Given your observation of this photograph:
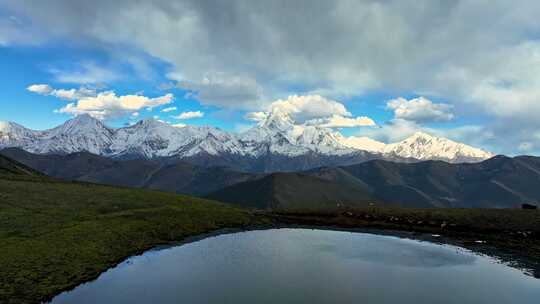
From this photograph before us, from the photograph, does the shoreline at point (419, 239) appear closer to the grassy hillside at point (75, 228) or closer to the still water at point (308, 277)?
the grassy hillside at point (75, 228)

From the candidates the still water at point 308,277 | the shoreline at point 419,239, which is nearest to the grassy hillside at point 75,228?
the shoreline at point 419,239

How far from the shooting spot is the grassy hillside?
48.5 meters

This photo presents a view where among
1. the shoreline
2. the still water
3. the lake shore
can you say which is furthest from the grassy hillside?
the still water

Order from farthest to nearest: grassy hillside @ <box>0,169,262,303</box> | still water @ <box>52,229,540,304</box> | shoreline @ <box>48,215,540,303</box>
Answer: shoreline @ <box>48,215,540,303</box> < grassy hillside @ <box>0,169,262,303</box> < still water @ <box>52,229,540,304</box>

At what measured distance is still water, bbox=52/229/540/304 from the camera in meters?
46.4

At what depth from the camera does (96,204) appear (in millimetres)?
103438

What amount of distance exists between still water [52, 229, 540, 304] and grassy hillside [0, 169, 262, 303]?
390cm

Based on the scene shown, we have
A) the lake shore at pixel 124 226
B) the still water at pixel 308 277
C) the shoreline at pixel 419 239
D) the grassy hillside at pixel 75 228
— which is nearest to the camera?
the still water at pixel 308 277

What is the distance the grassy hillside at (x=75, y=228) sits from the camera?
48531mm

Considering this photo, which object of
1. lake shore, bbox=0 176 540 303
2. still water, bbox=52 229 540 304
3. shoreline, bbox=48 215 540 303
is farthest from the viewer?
shoreline, bbox=48 215 540 303

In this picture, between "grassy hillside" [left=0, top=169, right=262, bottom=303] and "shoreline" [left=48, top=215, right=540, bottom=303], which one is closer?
"grassy hillside" [left=0, top=169, right=262, bottom=303]

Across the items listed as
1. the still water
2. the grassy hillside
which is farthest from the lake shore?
the still water

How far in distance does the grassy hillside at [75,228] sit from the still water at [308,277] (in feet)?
12.8

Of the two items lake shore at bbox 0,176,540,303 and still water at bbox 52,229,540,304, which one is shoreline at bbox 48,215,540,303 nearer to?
lake shore at bbox 0,176,540,303
